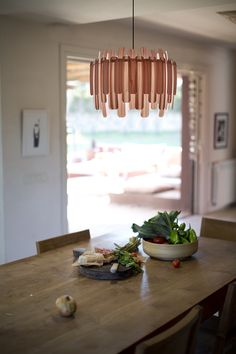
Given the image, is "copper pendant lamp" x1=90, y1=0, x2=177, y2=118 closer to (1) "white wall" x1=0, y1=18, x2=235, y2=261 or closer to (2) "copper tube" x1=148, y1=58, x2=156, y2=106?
(2) "copper tube" x1=148, y1=58, x2=156, y2=106

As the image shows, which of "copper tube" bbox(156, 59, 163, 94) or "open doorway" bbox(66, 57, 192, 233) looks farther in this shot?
"open doorway" bbox(66, 57, 192, 233)

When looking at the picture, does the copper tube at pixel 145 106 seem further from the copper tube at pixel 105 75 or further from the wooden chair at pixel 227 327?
the wooden chair at pixel 227 327

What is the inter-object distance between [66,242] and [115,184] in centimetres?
592

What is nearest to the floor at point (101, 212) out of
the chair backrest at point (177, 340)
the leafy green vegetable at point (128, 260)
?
the leafy green vegetable at point (128, 260)

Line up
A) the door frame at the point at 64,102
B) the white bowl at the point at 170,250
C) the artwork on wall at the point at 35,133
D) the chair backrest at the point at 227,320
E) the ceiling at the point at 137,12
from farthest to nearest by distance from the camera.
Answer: the door frame at the point at 64,102
the artwork on wall at the point at 35,133
the ceiling at the point at 137,12
the white bowl at the point at 170,250
the chair backrest at the point at 227,320

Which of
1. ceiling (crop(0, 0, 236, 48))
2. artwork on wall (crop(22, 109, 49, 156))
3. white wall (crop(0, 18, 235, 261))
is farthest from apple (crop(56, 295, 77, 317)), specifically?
artwork on wall (crop(22, 109, 49, 156))

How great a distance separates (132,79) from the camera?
2.53 m

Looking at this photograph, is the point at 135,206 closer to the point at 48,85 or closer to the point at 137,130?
the point at 48,85

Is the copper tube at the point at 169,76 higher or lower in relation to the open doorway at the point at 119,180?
higher

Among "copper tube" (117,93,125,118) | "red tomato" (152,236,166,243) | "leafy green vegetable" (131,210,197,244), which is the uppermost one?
"copper tube" (117,93,125,118)

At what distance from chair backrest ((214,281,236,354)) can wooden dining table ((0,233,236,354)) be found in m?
0.09

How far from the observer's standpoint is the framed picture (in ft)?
26.2

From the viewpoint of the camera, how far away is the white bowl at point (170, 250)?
2.77 metres

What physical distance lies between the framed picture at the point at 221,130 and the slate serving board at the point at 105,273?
5.74 m
